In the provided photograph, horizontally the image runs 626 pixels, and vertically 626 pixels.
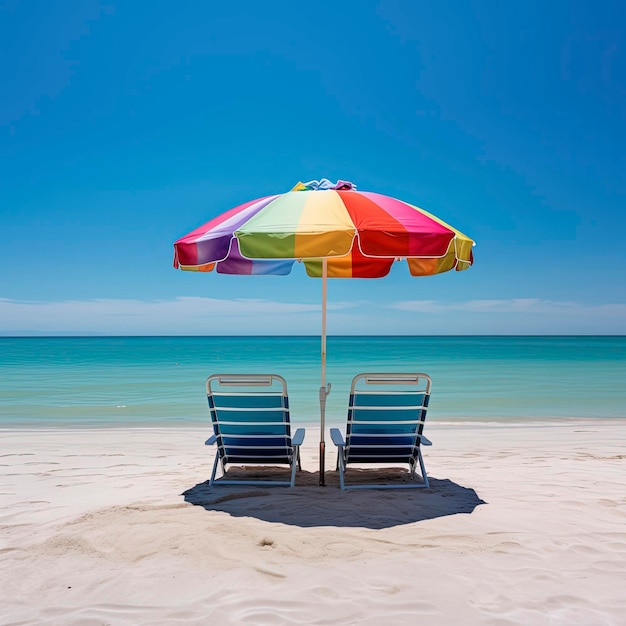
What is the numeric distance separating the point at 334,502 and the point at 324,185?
2.47 m

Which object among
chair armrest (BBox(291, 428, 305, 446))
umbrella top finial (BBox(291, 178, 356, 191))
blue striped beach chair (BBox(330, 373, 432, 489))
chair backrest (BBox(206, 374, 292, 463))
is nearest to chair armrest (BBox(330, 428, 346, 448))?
blue striped beach chair (BBox(330, 373, 432, 489))

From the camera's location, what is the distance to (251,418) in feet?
14.9

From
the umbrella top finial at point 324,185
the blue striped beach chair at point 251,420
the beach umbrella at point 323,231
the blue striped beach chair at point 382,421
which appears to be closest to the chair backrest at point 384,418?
the blue striped beach chair at point 382,421

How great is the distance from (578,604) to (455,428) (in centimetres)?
730

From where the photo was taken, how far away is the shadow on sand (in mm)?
3852

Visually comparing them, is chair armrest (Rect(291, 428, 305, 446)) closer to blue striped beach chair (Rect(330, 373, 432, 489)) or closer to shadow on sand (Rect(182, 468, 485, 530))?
blue striped beach chair (Rect(330, 373, 432, 489))

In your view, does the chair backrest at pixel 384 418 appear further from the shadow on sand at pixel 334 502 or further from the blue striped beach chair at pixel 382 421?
the shadow on sand at pixel 334 502

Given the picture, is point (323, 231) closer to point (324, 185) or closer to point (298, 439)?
point (324, 185)

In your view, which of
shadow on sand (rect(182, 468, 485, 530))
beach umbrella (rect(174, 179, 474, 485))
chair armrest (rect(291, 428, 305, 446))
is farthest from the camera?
chair armrest (rect(291, 428, 305, 446))

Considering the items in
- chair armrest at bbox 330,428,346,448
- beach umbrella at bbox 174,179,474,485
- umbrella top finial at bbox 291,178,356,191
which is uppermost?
umbrella top finial at bbox 291,178,356,191

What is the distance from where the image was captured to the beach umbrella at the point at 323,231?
3.51 m

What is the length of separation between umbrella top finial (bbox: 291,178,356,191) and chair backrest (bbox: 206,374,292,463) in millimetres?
1531

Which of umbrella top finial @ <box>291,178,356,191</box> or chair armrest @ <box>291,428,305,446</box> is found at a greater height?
umbrella top finial @ <box>291,178,356,191</box>

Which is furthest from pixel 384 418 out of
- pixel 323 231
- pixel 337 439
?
pixel 323 231
